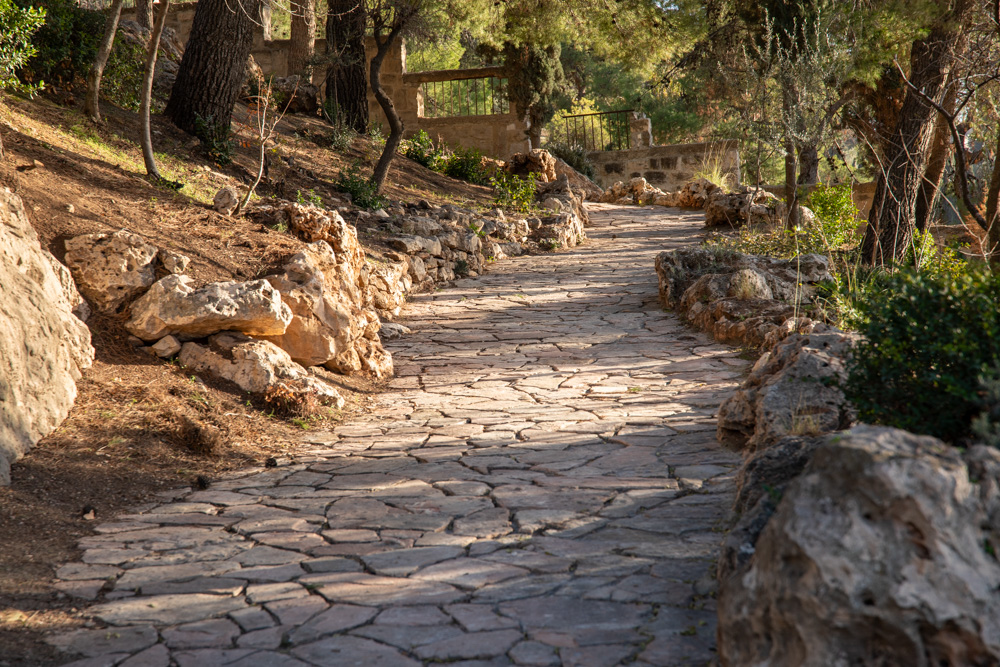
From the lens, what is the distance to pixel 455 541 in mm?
3629

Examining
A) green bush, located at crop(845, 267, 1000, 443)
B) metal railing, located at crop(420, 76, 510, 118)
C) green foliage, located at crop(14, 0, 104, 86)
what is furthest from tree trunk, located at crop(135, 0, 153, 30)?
green bush, located at crop(845, 267, 1000, 443)

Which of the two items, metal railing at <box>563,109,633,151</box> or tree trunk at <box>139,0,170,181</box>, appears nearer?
tree trunk at <box>139,0,170,181</box>

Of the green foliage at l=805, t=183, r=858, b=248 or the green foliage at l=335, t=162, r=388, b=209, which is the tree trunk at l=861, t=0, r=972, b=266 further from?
the green foliage at l=335, t=162, r=388, b=209

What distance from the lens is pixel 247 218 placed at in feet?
26.1

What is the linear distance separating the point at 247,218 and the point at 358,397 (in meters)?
2.72

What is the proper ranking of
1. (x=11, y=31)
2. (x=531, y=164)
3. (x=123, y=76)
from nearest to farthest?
(x=11, y=31)
(x=123, y=76)
(x=531, y=164)

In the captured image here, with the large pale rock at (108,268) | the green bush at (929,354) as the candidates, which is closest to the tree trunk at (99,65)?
the large pale rock at (108,268)

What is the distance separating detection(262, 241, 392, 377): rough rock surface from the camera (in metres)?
6.50

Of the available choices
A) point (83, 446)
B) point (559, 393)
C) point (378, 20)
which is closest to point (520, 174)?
point (378, 20)

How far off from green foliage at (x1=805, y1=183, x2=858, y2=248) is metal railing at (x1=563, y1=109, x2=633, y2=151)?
11.3 metres

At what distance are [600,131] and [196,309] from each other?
19.3 m

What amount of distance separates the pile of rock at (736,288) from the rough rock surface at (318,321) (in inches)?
137

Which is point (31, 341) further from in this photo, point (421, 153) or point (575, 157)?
point (575, 157)

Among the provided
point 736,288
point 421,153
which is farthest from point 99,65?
point 421,153
